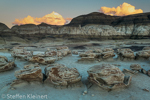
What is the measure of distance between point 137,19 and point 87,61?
43.1 m

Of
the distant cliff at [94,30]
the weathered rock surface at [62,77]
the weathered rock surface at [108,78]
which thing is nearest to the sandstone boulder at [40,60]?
the weathered rock surface at [62,77]

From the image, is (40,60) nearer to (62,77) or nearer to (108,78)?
(62,77)

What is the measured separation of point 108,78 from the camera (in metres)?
4.48

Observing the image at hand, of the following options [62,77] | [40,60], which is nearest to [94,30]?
[40,60]

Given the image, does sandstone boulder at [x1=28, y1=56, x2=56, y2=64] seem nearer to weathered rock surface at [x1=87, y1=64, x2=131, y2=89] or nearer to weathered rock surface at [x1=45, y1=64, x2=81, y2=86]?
weathered rock surface at [x1=45, y1=64, x2=81, y2=86]

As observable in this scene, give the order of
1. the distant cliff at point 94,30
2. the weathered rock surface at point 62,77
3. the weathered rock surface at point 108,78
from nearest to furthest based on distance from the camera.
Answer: the weathered rock surface at point 108,78 → the weathered rock surface at point 62,77 → the distant cliff at point 94,30

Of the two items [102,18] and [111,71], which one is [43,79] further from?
[102,18]

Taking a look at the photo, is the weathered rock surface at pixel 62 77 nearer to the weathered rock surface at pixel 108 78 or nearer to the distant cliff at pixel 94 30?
the weathered rock surface at pixel 108 78

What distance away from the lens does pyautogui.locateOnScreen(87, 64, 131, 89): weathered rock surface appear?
14.5 ft

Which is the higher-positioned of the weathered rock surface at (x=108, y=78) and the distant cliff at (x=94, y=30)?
the distant cliff at (x=94, y=30)

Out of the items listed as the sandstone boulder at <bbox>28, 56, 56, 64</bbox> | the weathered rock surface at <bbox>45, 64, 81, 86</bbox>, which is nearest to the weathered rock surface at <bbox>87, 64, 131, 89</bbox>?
the weathered rock surface at <bbox>45, 64, 81, 86</bbox>

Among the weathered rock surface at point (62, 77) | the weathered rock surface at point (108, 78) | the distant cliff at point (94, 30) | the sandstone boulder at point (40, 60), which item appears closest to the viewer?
the weathered rock surface at point (108, 78)

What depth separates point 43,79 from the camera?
17.2 ft

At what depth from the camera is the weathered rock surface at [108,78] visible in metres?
4.41
